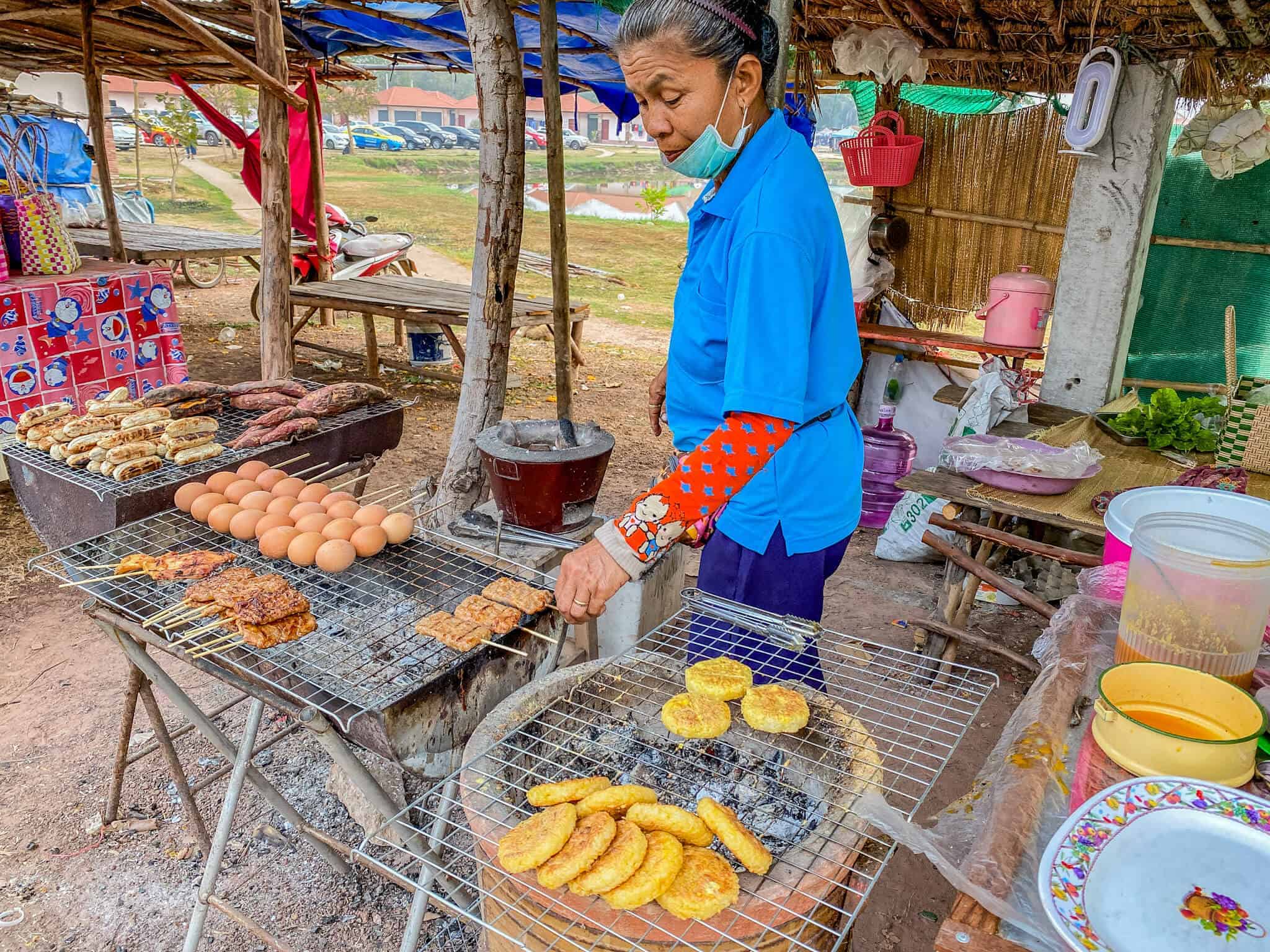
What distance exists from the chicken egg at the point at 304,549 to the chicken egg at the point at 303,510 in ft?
0.59

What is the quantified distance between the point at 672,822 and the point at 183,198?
28841 mm

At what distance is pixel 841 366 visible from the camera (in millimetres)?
2371

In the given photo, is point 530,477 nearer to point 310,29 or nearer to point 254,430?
point 254,430

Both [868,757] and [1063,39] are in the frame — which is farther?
[1063,39]

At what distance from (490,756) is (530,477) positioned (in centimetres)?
155

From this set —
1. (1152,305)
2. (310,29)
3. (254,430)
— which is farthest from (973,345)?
(310,29)

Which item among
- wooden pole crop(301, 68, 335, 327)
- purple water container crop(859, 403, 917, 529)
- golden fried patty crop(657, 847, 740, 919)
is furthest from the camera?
wooden pole crop(301, 68, 335, 327)

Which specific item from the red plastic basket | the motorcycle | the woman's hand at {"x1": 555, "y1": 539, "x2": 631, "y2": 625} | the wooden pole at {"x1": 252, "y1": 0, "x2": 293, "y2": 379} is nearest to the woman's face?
the woman's hand at {"x1": 555, "y1": 539, "x2": 631, "y2": 625}

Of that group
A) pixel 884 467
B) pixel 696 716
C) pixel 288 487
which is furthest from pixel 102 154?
pixel 696 716

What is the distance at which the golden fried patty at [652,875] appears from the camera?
59.4 inches

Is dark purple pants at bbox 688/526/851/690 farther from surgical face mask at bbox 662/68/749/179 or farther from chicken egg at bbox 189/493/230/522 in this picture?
chicken egg at bbox 189/493/230/522

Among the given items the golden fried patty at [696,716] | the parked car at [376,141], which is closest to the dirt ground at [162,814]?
the golden fried patty at [696,716]

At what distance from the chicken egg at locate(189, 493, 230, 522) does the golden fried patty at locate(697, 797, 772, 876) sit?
7.34ft

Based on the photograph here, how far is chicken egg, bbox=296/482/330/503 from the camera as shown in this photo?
3186 millimetres
